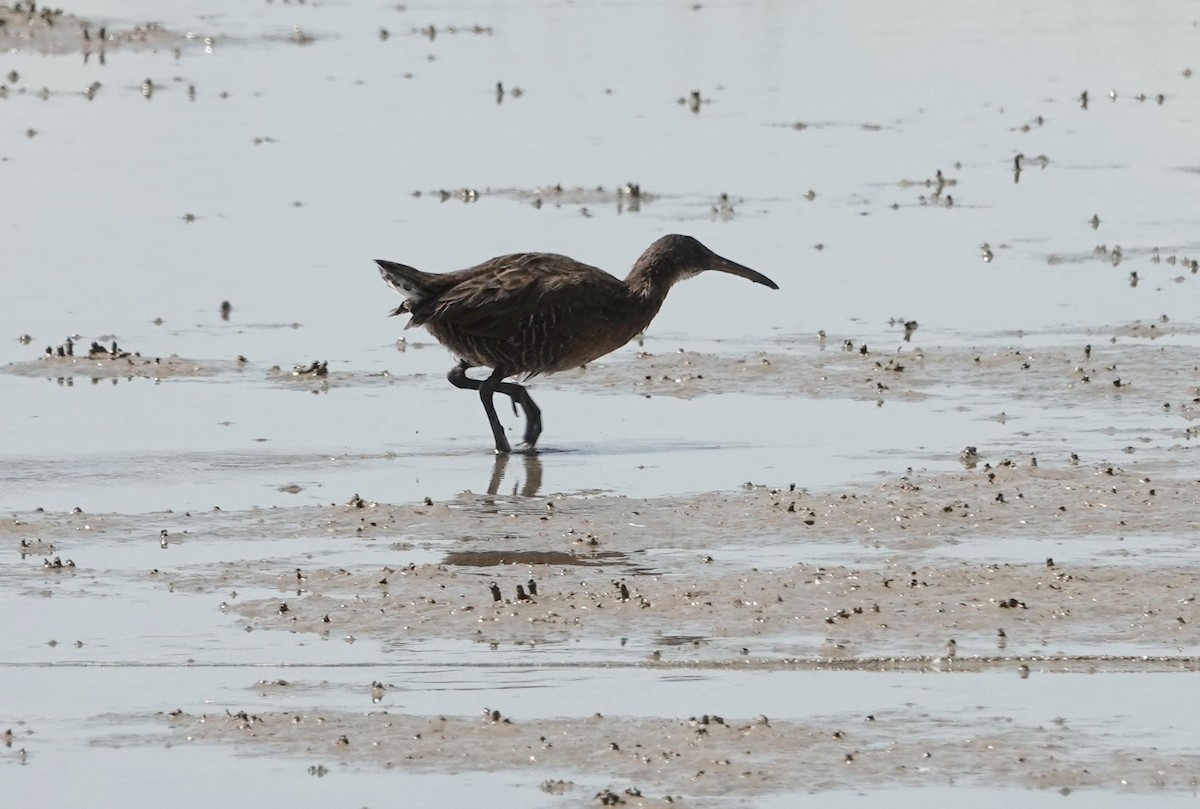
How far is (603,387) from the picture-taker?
13.4 metres

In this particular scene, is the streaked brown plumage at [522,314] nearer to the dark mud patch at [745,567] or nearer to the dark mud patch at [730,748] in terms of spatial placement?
the dark mud patch at [745,567]

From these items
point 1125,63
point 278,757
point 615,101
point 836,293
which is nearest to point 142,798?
point 278,757

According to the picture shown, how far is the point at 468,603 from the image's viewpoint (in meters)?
8.62

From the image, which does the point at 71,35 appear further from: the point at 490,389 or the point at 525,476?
the point at 525,476

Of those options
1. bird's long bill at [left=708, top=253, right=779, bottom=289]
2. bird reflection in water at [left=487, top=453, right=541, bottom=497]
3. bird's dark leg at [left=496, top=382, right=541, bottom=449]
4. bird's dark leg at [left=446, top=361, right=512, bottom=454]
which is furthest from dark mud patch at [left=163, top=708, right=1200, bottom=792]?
bird's long bill at [left=708, top=253, right=779, bottom=289]

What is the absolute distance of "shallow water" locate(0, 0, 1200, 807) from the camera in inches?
297

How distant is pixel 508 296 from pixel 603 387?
156 cm

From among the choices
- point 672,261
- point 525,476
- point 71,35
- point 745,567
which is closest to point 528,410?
point 525,476

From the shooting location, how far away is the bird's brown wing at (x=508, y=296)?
39.4 ft

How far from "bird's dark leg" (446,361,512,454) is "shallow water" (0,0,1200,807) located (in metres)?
0.26

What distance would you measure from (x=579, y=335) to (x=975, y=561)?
11.3 ft

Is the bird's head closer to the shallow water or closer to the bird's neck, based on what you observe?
the bird's neck

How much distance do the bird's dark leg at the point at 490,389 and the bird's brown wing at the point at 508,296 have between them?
227mm

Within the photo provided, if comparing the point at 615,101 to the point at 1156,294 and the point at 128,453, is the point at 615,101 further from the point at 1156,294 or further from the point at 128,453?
the point at 128,453
